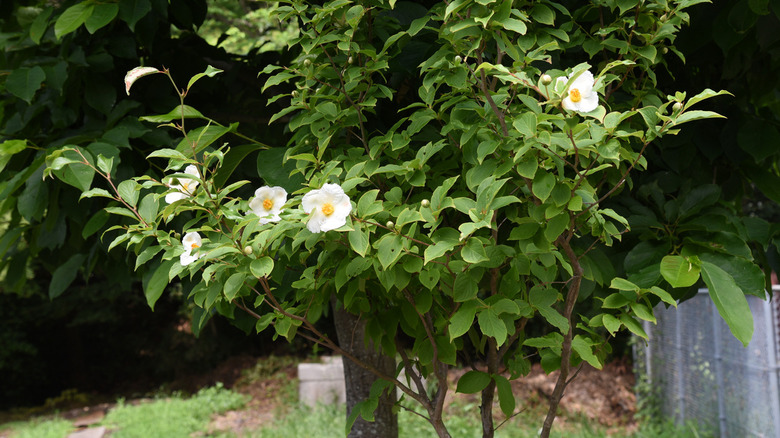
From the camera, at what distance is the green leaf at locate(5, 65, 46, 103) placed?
146 cm

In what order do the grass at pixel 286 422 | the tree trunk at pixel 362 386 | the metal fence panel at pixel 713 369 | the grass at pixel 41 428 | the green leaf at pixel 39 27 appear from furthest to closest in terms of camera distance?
the grass at pixel 41 428 < the grass at pixel 286 422 < the metal fence panel at pixel 713 369 < the tree trunk at pixel 362 386 < the green leaf at pixel 39 27

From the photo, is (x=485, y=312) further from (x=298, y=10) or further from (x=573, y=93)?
(x=298, y=10)

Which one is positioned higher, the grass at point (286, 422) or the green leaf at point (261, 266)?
the green leaf at point (261, 266)

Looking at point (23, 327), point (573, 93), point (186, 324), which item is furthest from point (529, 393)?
point (23, 327)

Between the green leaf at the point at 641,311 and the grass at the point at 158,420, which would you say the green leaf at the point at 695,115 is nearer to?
the green leaf at the point at 641,311

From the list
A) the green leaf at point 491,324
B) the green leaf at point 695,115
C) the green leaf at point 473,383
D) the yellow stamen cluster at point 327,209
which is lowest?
the green leaf at point 473,383

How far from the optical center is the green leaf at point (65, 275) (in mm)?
1761

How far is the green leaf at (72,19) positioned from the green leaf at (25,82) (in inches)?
5.0

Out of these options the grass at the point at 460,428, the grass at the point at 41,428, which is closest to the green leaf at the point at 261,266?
the grass at the point at 460,428

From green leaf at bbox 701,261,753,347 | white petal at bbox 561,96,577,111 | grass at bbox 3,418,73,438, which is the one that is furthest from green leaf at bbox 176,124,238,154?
grass at bbox 3,418,73,438

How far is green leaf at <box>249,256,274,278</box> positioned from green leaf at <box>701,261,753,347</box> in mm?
659

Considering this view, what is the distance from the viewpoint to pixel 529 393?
5852 mm

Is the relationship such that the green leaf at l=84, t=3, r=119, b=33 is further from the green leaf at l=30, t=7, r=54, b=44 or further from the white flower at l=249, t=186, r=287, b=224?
the white flower at l=249, t=186, r=287, b=224

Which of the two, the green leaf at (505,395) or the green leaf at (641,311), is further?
the green leaf at (505,395)
